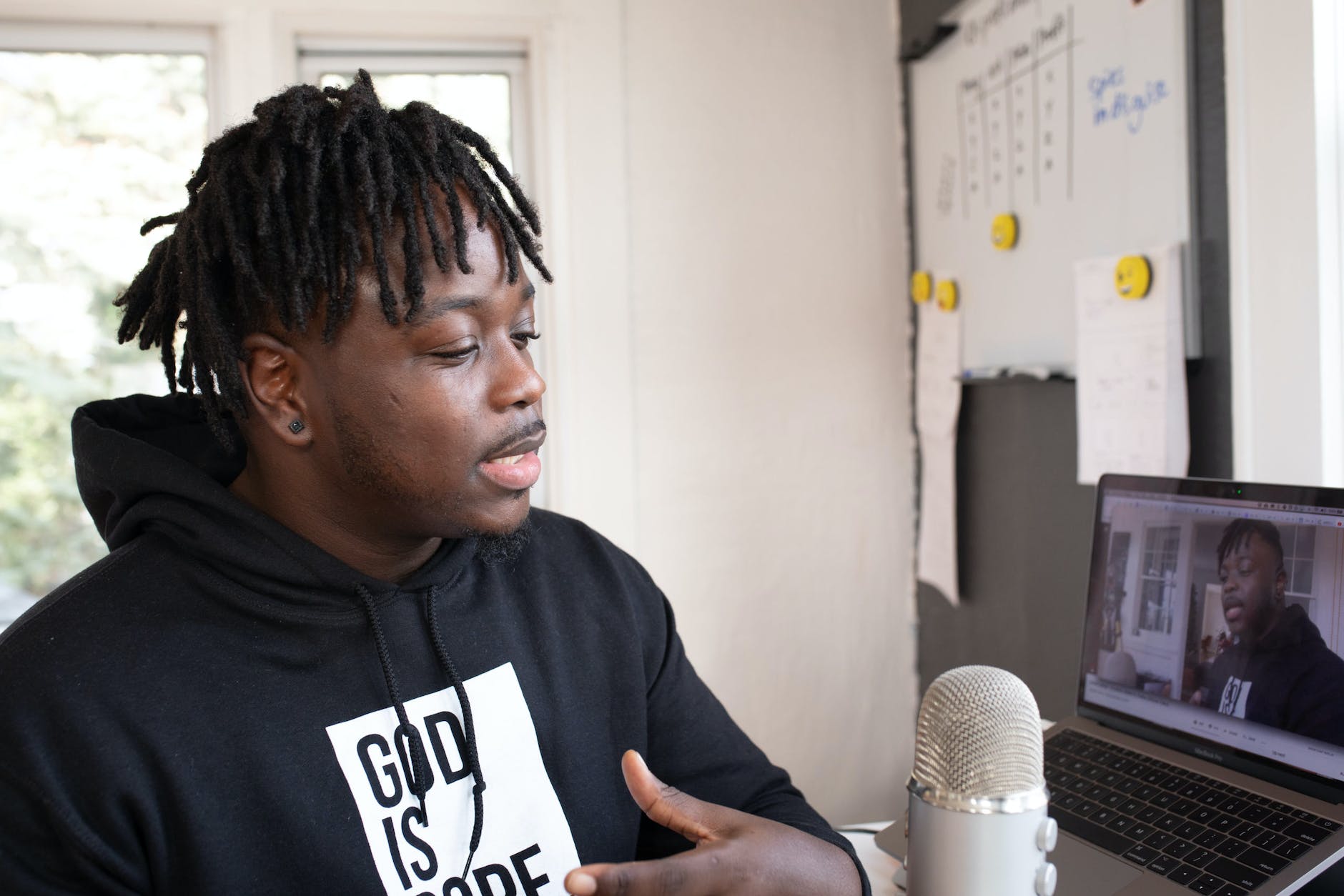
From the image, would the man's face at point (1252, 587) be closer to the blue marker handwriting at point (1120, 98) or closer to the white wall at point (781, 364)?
the blue marker handwriting at point (1120, 98)

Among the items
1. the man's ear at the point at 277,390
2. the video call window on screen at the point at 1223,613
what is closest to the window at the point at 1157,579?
the video call window on screen at the point at 1223,613

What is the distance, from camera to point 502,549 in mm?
1122

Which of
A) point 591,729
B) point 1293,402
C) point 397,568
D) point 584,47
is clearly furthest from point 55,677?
point 584,47

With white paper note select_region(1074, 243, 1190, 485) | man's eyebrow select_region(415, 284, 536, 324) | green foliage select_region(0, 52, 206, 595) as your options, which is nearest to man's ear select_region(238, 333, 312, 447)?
man's eyebrow select_region(415, 284, 536, 324)

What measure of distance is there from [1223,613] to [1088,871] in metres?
0.28

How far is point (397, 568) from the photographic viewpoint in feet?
3.42

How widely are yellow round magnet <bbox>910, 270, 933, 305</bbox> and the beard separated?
140cm

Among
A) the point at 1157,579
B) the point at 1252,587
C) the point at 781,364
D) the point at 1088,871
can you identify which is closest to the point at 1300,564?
the point at 1252,587

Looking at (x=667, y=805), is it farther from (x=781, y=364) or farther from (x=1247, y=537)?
(x=781, y=364)

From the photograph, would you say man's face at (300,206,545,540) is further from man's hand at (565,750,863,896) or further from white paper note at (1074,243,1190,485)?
white paper note at (1074,243,1190,485)

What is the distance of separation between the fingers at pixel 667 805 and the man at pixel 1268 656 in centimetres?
54

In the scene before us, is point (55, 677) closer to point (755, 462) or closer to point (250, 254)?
point (250, 254)

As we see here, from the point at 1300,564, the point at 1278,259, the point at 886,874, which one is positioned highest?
the point at 1278,259

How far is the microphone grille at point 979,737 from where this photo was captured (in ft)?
2.06
